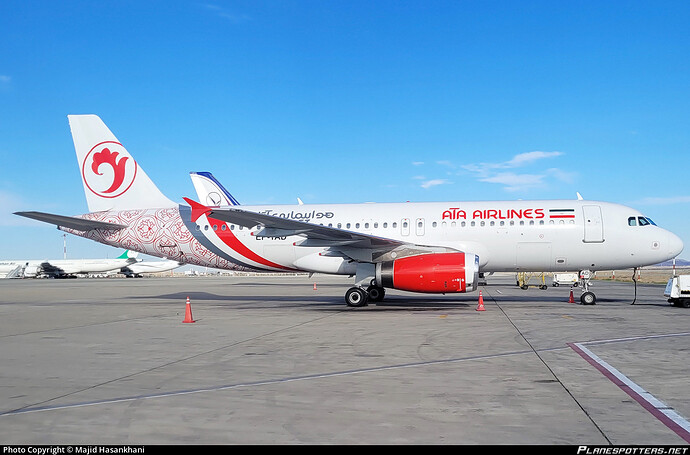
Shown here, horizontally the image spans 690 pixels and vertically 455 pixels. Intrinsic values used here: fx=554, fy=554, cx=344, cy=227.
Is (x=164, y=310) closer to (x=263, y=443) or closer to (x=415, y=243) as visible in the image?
(x=415, y=243)

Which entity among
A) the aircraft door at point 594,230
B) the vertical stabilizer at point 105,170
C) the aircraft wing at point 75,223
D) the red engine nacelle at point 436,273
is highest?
the vertical stabilizer at point 105,170

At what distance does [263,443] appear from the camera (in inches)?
169

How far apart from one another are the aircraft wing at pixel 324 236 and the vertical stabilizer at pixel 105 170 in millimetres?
5449

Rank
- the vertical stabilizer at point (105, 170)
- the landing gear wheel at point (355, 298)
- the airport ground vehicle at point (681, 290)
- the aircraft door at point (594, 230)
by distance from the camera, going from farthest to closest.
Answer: the vertical stabilizer at point (105, 170)
the aircraft door at point (594, 230)
the landing gear wheel at point (355, 298)
the airport ground vehicle at point (681, 290)

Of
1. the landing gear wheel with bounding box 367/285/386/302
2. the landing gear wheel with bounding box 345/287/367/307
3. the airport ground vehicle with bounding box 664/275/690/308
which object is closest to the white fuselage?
the airport ground vehicle with bounding box 664/275/690/308

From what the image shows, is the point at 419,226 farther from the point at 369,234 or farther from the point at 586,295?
the point at 586,295

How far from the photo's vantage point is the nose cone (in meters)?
17.7

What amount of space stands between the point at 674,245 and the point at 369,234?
9835 mm

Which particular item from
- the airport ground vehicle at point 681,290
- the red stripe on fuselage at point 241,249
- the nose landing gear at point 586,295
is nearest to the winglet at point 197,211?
the red stripe on fuselage at point 241,249

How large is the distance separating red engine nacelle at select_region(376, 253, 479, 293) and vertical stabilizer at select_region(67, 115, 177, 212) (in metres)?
9.83

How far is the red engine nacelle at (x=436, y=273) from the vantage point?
15.6 metres

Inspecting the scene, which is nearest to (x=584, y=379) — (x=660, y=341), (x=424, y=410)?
(x=424, y=410)

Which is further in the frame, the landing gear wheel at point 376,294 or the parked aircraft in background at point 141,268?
the parked aircraft in background at point 141,268

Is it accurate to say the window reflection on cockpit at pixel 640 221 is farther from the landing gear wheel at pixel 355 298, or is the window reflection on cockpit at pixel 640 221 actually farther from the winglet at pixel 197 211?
the winglet at pixel 197 211
